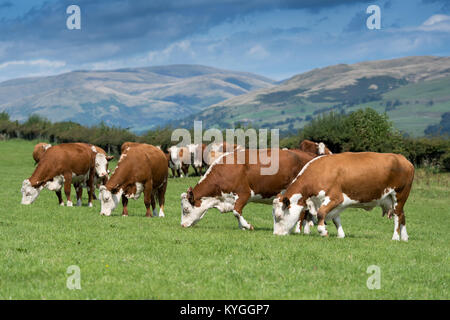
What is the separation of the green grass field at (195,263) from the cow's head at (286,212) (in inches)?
16.2

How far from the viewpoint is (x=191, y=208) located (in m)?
17.2

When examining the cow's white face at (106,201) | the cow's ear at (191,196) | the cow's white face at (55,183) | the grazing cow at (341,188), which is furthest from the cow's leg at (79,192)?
the grazing cow at (341,188)

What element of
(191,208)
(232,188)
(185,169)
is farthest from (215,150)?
(232,188)

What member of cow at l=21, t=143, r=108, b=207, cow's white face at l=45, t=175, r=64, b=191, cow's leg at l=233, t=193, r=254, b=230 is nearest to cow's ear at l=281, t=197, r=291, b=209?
cow's leg at l=233, t=193, r=254, b=230

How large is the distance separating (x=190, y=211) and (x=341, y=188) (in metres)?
4.75

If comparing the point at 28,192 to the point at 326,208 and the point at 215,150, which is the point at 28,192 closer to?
the point at 326,208

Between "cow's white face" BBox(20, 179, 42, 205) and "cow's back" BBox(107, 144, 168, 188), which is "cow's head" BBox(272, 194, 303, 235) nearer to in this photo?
"cow's back" BBox(107, 144, 168, 188)

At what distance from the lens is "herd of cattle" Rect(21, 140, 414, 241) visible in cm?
1511

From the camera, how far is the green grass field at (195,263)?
8875 mm

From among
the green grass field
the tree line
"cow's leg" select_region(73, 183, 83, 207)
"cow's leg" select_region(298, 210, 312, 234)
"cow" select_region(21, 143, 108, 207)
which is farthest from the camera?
the tree line

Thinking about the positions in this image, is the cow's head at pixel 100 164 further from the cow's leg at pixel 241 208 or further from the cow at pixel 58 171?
the cow's leg at pixel 241 208
